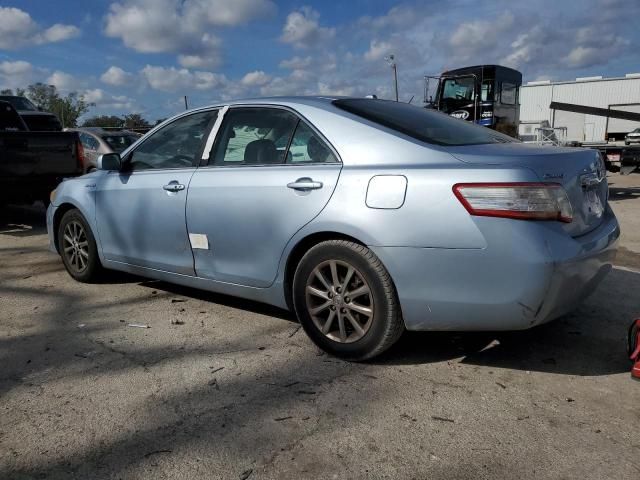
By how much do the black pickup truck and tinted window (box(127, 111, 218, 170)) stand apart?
428cm

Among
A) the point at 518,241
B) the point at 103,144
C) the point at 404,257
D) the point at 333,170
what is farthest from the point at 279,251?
the point at 103,144

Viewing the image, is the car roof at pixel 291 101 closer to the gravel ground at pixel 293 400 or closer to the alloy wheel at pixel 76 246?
the gravel ground at pixel 293 400

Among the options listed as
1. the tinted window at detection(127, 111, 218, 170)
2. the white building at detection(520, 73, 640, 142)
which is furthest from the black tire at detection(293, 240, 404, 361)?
the white building at detection(520, 73, 640, 142)

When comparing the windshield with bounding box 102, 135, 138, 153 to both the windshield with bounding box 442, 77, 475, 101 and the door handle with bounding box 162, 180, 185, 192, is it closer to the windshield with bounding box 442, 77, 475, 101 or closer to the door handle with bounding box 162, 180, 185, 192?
the windshield with bounding box 442, 77, 475, 101

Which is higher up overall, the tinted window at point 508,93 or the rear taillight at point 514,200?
the tinted window at point 508,93

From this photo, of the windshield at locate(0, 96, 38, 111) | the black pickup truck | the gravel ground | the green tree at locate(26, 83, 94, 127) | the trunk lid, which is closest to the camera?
the gravel ground

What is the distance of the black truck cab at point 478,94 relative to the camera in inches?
564

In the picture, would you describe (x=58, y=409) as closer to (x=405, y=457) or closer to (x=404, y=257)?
(x=405, y=457)

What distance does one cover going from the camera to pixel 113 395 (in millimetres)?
2898

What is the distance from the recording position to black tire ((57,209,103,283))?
482 centimetres

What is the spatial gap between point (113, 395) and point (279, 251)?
3.98 feet

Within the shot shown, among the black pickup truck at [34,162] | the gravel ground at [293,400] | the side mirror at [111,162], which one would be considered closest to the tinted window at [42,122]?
the black pickup truck at [34,162]

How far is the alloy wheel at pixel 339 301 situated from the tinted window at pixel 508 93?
13082 mm

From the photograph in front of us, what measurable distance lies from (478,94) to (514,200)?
12693 mm
